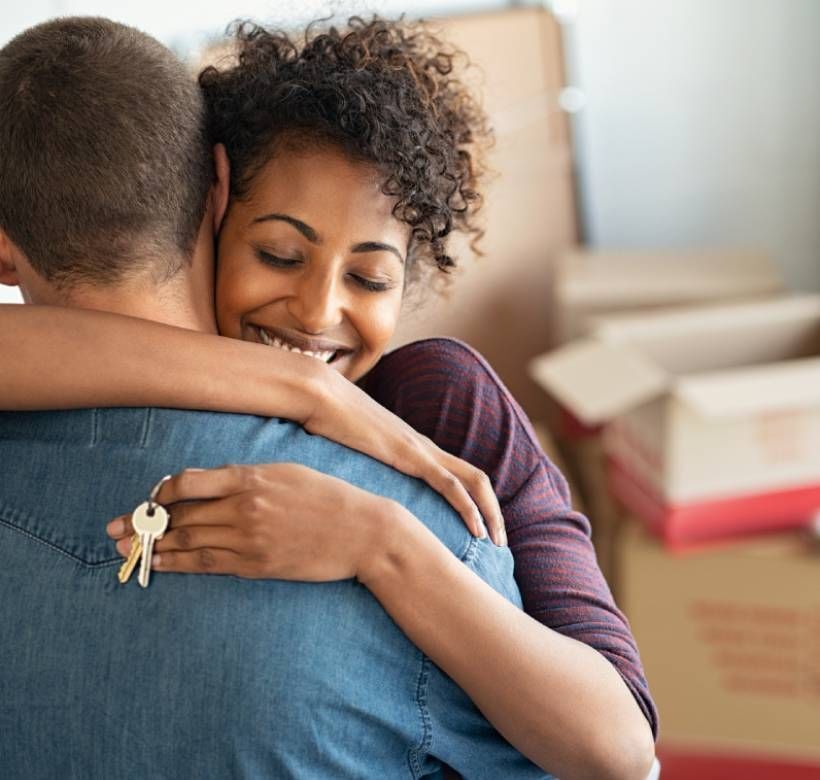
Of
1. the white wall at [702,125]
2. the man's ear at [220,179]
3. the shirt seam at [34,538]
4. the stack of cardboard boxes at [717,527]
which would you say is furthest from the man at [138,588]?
the white wall at [702,125]

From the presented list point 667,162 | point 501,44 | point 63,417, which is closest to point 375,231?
point 63,417

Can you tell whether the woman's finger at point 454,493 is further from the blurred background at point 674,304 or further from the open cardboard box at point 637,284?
the open cardboard box at point 637,284

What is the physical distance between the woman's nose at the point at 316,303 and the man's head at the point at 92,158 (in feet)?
0.76

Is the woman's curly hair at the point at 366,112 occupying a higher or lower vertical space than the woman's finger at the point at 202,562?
higher

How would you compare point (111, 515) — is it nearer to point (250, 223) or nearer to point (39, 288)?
point (39, 288)

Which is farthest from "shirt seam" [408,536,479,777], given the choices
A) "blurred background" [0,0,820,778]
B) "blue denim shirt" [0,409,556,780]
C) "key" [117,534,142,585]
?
"blurred background" [0,0,820,778]

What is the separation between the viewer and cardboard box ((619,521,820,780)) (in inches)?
97.2

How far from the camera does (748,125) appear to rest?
128 inches

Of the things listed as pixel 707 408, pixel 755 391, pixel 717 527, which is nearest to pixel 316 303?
pixel 707 408

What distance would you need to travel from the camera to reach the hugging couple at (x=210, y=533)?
0.83 metres

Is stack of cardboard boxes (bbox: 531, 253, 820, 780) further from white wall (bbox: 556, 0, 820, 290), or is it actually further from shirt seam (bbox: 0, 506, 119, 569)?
shirt seam (bbox: 0, 506, 119, 569)

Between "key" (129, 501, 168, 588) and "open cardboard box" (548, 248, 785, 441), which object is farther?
"open cardboard box" (548, 248, 785, 441)

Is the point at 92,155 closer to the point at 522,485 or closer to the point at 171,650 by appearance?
the point at 171,650

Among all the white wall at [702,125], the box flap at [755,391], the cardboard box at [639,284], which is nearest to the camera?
the box flap at [755,391]
